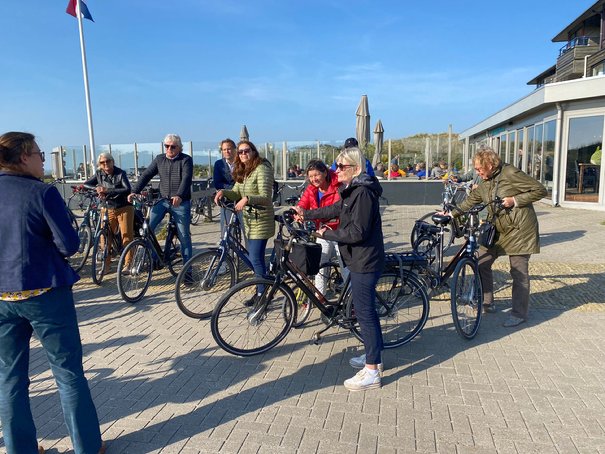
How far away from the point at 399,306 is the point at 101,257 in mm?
4554

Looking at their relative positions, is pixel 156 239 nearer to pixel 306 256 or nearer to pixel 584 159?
pixel 306 256

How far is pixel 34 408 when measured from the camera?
3.23m

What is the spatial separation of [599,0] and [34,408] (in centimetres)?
3208

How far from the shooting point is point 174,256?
6.59 m

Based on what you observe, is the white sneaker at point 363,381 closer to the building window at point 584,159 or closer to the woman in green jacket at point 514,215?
the woman in green jacket at point 514,215

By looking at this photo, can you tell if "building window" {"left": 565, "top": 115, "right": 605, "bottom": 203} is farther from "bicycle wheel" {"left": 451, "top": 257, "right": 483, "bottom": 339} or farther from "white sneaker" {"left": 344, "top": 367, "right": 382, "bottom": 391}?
"white sneaker" {"left": 344, "top": 367, "right": 382, "bottom": 391}

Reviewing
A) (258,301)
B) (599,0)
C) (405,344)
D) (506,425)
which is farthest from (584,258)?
(599,0)

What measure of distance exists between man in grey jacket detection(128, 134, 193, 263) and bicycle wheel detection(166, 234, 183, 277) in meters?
0.32

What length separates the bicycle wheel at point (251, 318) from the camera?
3.76 meters

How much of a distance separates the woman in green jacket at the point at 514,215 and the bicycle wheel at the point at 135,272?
397cm

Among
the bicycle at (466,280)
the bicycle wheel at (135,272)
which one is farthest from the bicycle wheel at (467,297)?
the bicycle wheel at (135,272)

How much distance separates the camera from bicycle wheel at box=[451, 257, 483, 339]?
4.23m

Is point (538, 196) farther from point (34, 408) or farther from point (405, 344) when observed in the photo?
point (34, 408)

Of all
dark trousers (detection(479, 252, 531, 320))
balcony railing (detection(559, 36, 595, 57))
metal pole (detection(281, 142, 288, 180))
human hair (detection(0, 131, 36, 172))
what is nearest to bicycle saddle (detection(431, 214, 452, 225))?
dark trousers (detection(479, 252, 531, 320))
